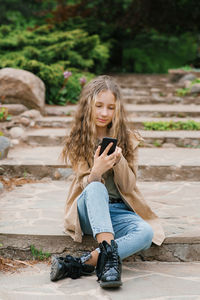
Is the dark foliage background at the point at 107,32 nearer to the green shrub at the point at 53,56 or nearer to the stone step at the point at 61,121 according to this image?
the green shrub at the point at 53,56

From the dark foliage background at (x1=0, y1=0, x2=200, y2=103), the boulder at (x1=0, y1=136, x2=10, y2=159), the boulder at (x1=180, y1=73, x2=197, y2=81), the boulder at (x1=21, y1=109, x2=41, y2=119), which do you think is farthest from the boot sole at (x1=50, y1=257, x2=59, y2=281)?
the boulder at (x1=180, y1=73, x2=197, y2=81)

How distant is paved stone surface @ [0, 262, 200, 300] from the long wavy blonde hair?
757 mm

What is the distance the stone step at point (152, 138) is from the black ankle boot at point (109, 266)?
10.7ft

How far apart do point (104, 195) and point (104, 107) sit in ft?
2.02

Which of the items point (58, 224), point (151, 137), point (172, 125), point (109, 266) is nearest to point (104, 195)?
point (109, 266)

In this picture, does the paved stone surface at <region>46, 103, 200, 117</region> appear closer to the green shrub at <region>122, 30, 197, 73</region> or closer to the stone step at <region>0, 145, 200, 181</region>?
the stone step at <region>0, 145, 200, 181</region>

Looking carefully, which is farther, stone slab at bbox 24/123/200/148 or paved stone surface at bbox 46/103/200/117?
paved stone surface at bbox 46/103/200/117

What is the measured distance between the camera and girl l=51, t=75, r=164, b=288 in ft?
A: 8.09

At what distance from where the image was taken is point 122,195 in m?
2.76

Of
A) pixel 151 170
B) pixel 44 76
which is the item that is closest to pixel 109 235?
pixel 151 170

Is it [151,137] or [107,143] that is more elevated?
[107,143]

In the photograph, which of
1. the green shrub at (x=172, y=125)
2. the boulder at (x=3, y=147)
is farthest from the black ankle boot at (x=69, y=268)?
the green shrub at (x=172, y=125)

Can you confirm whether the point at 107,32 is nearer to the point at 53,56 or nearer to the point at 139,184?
the point at 53,56

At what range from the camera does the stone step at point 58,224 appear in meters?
2.87
